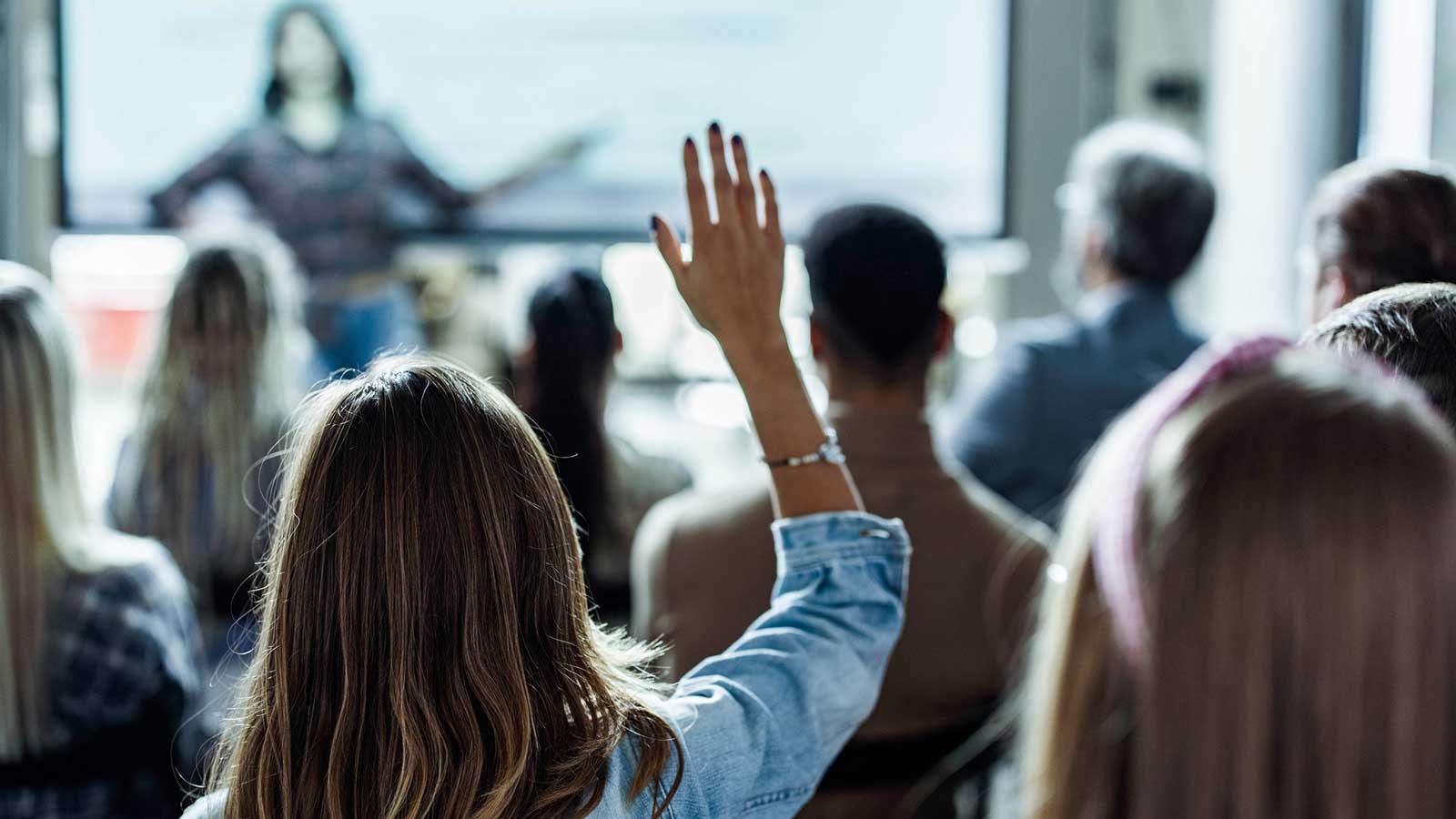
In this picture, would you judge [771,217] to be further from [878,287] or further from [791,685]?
[878,287]

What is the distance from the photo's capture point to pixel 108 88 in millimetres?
3281

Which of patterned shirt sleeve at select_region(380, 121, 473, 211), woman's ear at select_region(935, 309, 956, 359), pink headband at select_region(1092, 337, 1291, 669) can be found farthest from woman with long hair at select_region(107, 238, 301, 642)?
pink headband at select_region(1092, 337, 1291, 669)

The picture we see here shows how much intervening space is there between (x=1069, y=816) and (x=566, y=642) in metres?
0.39

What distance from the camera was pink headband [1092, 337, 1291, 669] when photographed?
605 millimetres

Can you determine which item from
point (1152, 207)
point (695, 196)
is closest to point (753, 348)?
point (695, 196)

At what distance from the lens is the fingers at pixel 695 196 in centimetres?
100

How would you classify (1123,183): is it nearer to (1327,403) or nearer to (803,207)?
(803,207)

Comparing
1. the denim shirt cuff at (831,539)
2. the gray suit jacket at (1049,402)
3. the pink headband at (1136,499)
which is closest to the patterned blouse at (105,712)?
the denim shirt cuff at (831,539)

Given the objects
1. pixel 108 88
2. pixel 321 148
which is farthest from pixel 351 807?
pixel 108 88

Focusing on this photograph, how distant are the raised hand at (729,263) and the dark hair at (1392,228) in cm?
80

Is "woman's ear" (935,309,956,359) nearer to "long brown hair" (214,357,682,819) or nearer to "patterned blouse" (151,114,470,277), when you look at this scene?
"long brown hair" (214,357,682,819)

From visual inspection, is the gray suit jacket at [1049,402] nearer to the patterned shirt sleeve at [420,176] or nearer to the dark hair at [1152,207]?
the dark hair at [1152,207]

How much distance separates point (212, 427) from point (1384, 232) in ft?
5.60

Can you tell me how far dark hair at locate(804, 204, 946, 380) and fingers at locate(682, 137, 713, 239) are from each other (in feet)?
2.23
